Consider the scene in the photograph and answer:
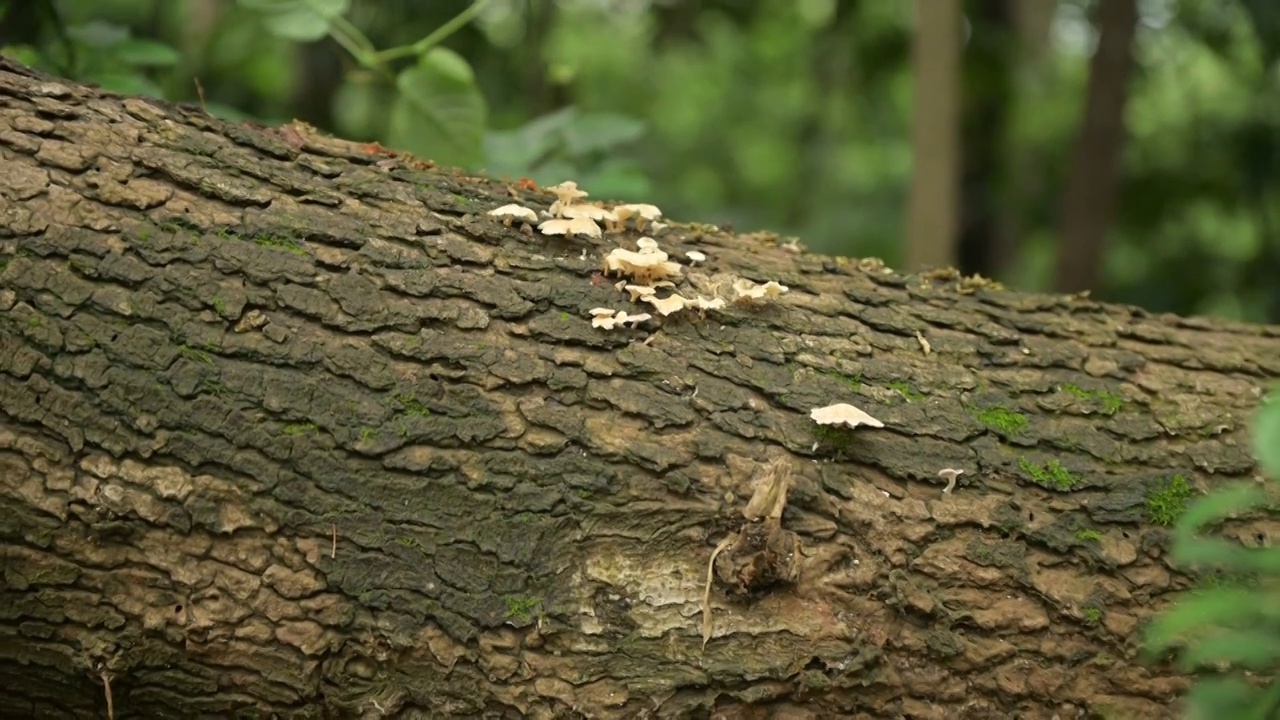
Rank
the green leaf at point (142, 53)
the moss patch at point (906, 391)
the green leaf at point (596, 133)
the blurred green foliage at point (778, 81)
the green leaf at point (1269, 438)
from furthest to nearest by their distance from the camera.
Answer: the green leaf at point (596, 133), the blurred green foliage at point (778, 81), the green leaf at point (142, 53), the moss patch at point (906, 391), the green leaf at point (1269, 438)

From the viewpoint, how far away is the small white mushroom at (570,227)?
235cm

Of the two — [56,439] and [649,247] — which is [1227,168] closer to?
[649,247]

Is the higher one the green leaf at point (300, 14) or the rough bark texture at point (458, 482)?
the green leaf at point (300, 14)

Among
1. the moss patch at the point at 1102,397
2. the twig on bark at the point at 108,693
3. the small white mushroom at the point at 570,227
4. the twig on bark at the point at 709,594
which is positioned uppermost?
the small white mushroom at the point at 570,227

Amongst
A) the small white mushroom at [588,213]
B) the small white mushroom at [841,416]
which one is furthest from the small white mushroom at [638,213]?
the small white mushroom at [841,416]

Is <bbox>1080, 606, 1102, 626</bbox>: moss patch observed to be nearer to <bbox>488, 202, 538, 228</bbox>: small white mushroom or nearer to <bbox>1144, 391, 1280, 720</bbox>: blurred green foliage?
<bbox>1144, 391, 1280, 720</bbox>: blurred green foliage

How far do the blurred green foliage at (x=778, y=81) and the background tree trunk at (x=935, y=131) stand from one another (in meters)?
1.16

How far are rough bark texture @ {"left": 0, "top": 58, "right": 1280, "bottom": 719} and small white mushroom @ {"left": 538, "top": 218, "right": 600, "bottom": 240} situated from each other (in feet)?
0.19

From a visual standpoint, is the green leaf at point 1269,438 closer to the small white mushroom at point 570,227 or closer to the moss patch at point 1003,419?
the moss patch at point 1003,419

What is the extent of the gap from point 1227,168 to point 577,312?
5827mm

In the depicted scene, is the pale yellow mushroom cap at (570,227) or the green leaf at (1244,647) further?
the pale yellow mushroom cap at (570,227)

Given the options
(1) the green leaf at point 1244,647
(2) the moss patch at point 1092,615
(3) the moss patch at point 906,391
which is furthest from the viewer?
(3) the moss patch at point 906,391

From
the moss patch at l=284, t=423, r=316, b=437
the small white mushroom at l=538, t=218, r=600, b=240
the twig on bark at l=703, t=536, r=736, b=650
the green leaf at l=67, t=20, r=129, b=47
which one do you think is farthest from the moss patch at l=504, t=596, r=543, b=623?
the green leaf at l=67, t=20, r=129, b=47

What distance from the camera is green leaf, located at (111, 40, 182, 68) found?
124 inches
